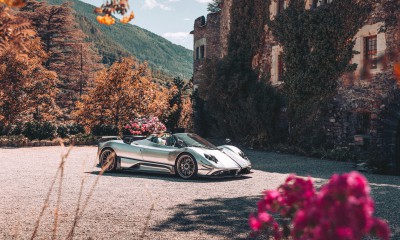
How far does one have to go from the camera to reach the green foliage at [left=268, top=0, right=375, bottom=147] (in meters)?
15.6

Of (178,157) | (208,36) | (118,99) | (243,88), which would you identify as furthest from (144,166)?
(208,36)

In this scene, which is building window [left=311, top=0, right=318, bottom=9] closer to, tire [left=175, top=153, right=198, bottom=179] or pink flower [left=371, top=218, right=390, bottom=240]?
tire [left=175, top=153, right=198, bottom=179]

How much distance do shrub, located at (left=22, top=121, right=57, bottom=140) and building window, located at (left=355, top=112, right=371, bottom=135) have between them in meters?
14.8

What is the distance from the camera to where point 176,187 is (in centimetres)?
834

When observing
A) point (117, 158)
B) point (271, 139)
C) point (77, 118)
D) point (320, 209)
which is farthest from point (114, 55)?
point (320, 209)

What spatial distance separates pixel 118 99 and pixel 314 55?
34.8 feet

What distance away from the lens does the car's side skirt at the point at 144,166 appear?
32.2 feet

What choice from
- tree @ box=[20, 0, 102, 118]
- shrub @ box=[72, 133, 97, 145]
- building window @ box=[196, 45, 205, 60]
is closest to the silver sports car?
shrub @ box=[72, 133, 97, 145]

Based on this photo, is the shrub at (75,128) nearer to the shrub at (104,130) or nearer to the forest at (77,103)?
the forest at (77,103)

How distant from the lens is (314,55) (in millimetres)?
16359

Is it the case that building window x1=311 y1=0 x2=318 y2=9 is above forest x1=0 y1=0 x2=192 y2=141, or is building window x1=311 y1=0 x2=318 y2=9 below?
above

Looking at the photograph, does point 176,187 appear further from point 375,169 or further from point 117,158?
point 375,169

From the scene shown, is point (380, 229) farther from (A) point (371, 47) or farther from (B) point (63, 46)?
(B) point (63, 46)

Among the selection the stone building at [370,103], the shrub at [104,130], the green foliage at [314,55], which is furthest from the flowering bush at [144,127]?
the stone building at [370,103]
